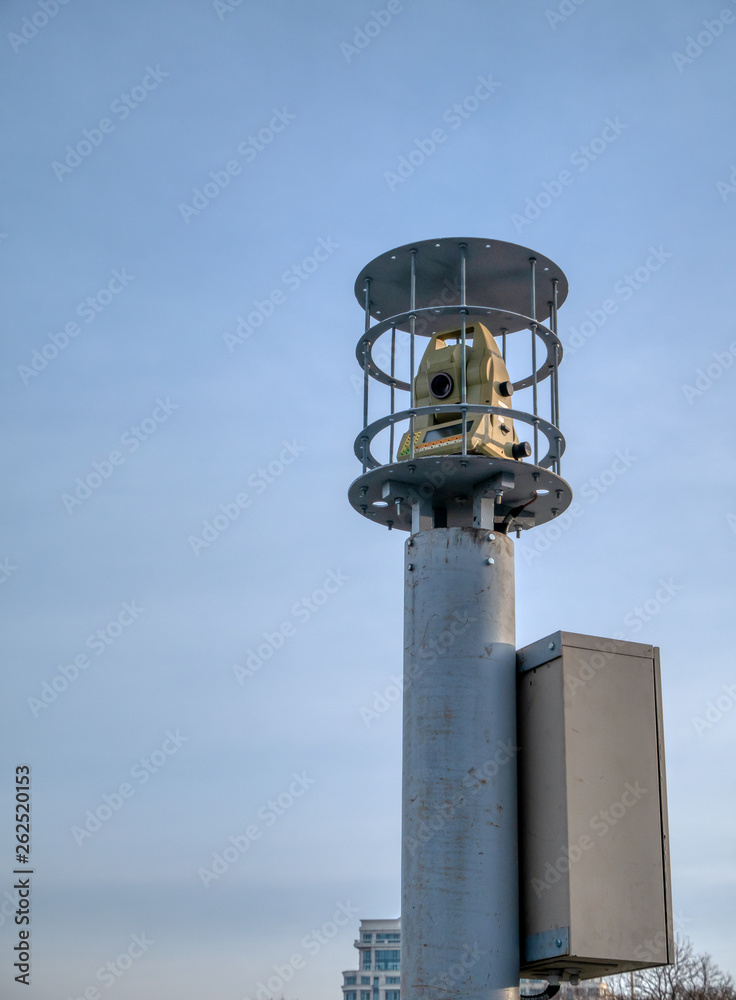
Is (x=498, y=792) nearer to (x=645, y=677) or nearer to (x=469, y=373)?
(x=645, y=677)

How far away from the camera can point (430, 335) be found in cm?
1736

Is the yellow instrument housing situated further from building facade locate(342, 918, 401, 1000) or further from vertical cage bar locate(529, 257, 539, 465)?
building facade locate(342, 918, 401, 1000)

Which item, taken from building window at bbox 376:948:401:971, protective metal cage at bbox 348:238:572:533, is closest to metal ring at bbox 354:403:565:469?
protective metal cage at bbox 348:238:572:533

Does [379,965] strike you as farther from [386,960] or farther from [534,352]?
[534,352]

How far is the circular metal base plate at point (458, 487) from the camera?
1490cm

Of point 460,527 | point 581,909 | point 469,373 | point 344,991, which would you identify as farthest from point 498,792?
point 344,991

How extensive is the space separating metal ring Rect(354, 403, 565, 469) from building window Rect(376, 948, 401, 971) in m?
106

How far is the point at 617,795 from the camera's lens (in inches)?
529

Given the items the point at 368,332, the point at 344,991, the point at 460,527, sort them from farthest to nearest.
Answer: the point at 344,991
the point at 368,332
the point at 460,527

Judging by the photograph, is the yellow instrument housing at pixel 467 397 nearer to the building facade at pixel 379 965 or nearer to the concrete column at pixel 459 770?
the concrete column at pixel 459 770

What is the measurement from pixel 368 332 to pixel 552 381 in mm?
2591

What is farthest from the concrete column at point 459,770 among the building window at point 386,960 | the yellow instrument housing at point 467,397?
the building window at point 386,960

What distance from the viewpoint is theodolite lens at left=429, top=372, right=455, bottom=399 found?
15750 millimetres

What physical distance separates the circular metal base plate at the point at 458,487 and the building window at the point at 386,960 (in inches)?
4162
